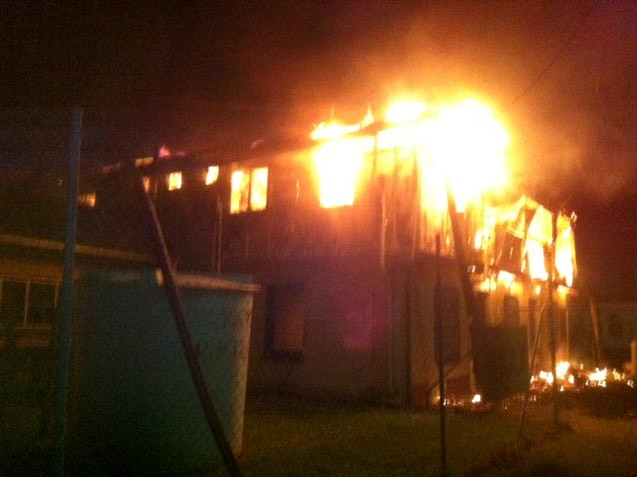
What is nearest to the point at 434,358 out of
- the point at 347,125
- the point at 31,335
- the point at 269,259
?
the point at 269,259

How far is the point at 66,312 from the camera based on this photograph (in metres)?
3.20

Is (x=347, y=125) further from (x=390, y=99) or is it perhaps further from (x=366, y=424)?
(x=366, y=424)

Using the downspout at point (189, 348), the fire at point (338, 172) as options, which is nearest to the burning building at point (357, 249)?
the fire at point (338, 172)

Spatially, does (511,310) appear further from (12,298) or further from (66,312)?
(66,312)

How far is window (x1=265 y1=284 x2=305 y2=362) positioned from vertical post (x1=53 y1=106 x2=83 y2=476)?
972 cm

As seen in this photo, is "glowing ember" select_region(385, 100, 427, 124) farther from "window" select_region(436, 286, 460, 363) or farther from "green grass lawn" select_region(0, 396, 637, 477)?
"green grass lawn" select_region(0, 396, 637, 477)

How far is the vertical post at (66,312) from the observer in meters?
3.01

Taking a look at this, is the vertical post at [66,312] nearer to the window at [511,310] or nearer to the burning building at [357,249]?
the burning building at [357,249]

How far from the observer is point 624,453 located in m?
8.08

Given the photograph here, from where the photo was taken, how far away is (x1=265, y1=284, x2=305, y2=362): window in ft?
42.7

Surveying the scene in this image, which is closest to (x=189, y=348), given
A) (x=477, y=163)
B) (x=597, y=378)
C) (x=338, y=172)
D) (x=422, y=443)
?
(x=422, y=443)

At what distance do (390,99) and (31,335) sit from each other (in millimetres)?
8273

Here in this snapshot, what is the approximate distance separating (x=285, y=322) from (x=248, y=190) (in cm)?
328

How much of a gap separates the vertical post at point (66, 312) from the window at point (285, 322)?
972 cm
